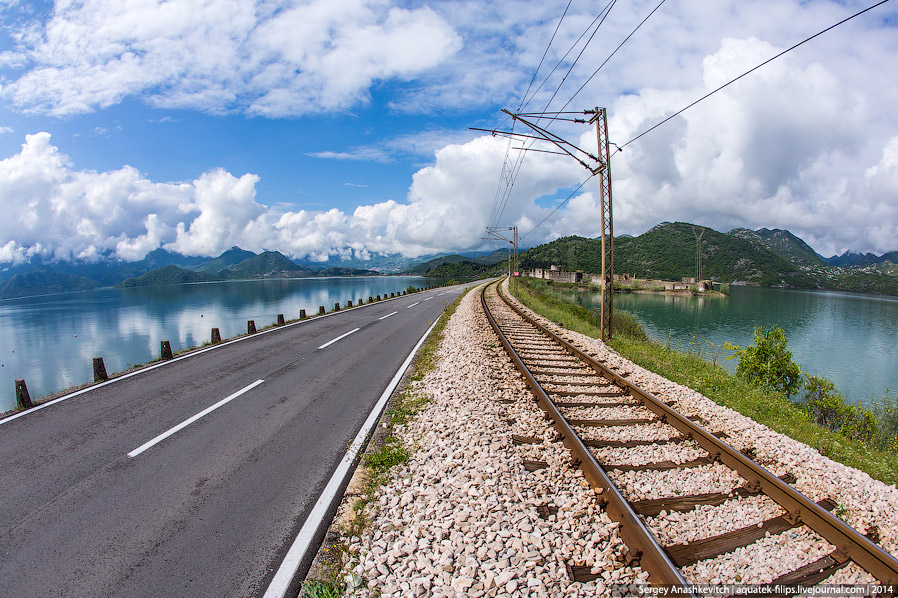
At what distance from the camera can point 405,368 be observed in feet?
34.8

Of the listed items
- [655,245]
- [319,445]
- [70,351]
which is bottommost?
[70,351]

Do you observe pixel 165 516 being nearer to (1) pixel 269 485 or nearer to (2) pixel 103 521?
(2) pixel 103 521

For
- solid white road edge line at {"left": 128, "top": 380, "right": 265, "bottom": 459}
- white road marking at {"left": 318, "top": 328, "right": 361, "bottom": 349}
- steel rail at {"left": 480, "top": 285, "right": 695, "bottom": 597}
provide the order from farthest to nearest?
white road marking at {"left": 318, "top": 328, "right": 361, "bottom": 349} → solid white road edge line at {"left": 128, "top": 380, "right": 265, "bottom": 459} → steel rail at {"left": 480, "top": 285, "right": 695, "bottom": 597}

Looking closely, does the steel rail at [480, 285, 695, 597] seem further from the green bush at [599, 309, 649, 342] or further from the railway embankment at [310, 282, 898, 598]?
the green bush at [599, 309, 649, 342]

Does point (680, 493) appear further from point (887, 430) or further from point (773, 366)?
point (773, 366)

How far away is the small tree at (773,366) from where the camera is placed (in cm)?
1290

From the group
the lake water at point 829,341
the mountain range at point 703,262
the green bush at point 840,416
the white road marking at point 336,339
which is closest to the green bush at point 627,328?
the lake water at point 829,341

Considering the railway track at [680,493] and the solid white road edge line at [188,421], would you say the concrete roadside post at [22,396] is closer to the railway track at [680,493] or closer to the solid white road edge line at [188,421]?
the solid white road edge line at [188,421]

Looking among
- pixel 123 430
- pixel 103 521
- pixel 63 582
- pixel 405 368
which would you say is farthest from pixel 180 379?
A: pixel 63 582

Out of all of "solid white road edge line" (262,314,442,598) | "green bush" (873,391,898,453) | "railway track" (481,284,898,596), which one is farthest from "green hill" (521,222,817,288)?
"solid white road edge line" (262,314,442,598)

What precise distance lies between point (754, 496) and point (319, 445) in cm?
556

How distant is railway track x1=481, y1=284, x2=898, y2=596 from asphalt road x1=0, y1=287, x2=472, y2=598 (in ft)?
9.76

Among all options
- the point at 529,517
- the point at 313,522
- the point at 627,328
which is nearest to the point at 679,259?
the point at 627,328

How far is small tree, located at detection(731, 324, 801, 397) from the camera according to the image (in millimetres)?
12898
